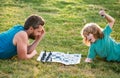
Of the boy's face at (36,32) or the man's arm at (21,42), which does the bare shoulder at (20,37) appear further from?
the boy's face at (36,32)

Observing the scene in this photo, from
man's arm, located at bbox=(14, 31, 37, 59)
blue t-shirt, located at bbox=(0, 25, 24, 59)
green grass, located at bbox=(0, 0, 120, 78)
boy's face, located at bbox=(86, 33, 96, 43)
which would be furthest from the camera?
boy's face, located at bbox=(86, 33, 96, 43)

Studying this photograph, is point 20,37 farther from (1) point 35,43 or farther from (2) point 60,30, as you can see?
(2) point 60,30

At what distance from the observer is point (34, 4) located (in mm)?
12320

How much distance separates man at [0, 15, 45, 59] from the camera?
6418mm

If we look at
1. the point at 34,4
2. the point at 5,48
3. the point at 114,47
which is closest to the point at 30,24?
the point at 5,48

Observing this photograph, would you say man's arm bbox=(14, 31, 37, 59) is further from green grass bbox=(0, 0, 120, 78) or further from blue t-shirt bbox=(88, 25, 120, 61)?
blue t-shirt bbox=(88, 25, 120, 61)

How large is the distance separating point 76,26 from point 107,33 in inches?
114

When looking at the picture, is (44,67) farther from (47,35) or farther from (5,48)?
(47,35)

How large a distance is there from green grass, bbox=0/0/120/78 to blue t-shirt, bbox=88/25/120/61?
0.15 meters

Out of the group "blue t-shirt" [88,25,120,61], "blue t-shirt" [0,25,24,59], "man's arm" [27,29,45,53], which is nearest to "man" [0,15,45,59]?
"blue t-shirt" [0,25,24,59]

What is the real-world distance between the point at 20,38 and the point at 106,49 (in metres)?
1.66

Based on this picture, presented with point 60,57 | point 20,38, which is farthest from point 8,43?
point 60,57

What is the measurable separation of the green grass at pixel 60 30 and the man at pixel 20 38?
0.54ft

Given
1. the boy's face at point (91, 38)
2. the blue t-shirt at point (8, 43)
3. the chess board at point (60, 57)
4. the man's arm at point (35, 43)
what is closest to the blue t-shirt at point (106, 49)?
the boy's face at point (91, 38)
